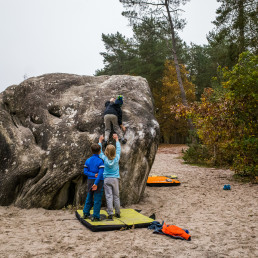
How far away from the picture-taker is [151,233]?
16.0 feet

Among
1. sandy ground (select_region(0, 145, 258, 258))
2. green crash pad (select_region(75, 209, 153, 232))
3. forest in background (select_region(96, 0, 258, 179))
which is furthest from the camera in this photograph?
forest in background (select_region(96, 0, 258, 179))

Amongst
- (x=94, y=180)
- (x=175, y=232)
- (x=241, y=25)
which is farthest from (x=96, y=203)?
(x=241, y=25)

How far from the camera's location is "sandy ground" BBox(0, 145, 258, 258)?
4.06m

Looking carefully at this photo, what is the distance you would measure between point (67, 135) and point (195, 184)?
5700mm

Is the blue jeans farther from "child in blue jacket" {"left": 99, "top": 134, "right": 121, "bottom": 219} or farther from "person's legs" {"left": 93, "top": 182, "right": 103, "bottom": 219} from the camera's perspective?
"child in blue jacket" {"left": 99, "top": 134, "right": 121, "bottom": 219}

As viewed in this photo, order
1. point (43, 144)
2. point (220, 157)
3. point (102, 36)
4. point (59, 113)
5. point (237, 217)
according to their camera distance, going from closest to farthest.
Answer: point (237, 217), point (43, 144), point (59, 113), point (220, 157), point (102, 36)

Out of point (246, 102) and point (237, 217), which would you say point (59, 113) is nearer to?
point (237, 217)

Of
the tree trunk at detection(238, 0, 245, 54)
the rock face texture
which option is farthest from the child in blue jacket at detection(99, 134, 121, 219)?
the tree trunk at detection(238, 0, 245, 54)

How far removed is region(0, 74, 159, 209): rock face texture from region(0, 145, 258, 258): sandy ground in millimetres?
530

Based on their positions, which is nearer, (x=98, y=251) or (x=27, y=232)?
(x=98, y=251)

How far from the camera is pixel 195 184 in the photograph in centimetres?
1040

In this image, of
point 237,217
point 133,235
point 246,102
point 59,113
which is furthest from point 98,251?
point 246,102

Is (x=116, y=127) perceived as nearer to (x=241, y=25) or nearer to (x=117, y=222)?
(x=117, y=222)

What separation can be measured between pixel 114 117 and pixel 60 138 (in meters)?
1.55
